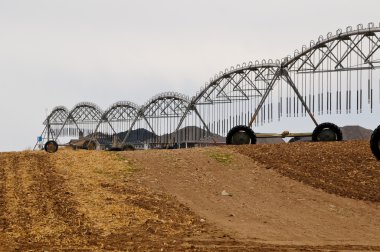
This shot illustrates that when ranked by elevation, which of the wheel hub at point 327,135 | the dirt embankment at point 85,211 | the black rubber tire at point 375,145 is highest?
the wheel hub at point 327,135

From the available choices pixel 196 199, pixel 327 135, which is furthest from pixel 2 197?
pixel 327 135

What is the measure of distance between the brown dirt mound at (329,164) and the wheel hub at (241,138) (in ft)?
16.2

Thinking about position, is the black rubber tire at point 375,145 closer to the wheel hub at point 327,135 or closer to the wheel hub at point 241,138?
the wheel hub at point 327,135

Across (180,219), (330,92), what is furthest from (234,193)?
(330,92)

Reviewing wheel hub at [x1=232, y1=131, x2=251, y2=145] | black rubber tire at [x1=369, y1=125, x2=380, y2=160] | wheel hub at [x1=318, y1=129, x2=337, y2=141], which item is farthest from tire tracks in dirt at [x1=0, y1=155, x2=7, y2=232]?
wheel hub at [x1=318, y1=129, x2=337, y2=141]

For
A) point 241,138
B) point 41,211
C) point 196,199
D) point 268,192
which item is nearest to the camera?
point 41,211

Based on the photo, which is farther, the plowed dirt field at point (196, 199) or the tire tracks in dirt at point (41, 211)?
the plowed dirt field at point (196, 199)

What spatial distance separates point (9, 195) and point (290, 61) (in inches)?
1131

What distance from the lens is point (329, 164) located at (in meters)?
27.8

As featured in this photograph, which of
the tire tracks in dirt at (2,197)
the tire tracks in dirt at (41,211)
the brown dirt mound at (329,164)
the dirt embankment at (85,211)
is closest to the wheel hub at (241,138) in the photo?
the brown dirt mound at (329,164)

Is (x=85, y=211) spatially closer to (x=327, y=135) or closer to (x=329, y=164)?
(x=329, y=164)

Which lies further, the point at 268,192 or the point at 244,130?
the point at 244,130

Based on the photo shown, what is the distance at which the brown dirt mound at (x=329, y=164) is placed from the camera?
81.7 feet

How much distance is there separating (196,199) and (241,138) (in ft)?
47.7
